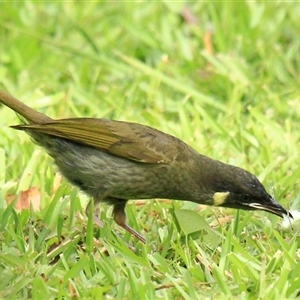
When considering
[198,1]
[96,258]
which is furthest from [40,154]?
[198,1]

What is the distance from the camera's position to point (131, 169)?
591 cm

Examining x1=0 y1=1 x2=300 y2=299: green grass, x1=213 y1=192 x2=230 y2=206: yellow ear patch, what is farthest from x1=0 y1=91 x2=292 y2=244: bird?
x1=0 y1=1 x2=300 y2=299: green grass

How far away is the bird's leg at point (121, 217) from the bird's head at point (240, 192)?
55 cm

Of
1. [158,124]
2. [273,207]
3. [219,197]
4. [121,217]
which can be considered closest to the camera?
[273,207]

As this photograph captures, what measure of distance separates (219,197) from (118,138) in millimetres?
783

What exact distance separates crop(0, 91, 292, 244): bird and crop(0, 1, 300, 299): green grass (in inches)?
6.4

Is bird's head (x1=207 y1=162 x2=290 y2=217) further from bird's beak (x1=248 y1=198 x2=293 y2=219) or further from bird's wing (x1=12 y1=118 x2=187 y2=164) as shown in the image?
bird's wing (x1=12 y1=118 x2=187 y2=164)

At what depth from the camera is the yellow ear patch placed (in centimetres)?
579

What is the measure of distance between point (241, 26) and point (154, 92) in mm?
1523

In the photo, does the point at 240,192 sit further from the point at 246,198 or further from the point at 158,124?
the point at 158,124

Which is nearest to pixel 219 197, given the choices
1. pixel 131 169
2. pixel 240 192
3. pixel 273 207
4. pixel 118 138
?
pixel 240 192

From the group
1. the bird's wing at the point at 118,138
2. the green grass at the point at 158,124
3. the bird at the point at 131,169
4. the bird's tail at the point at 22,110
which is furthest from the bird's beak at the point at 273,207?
the bird's tail at the point at 22,110

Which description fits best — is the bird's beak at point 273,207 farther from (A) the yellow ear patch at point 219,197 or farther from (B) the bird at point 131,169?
(A) the yellow ear patch at point 219,197

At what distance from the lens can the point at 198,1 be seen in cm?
990
